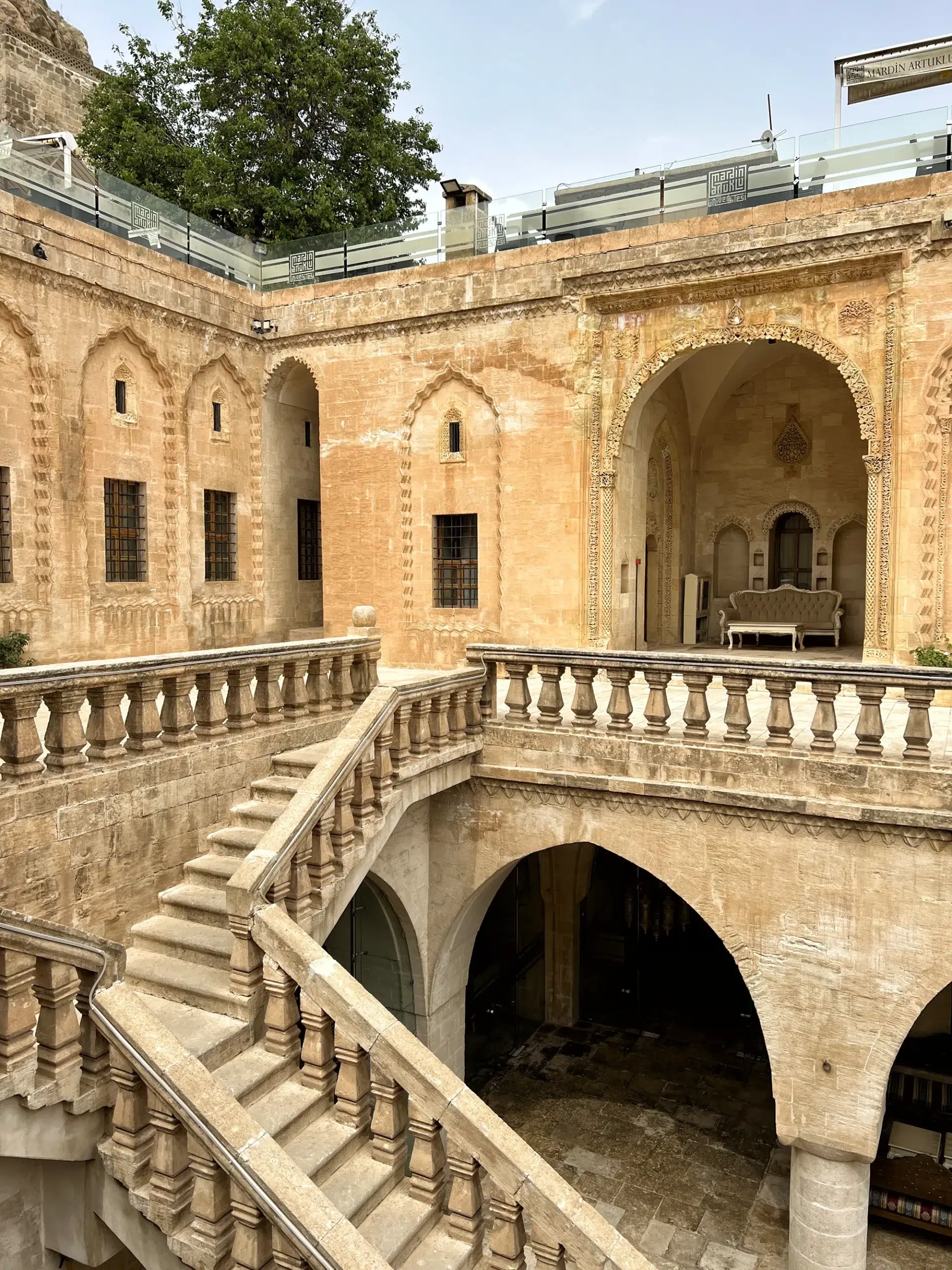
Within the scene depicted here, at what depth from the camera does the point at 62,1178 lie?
4617 millimetres

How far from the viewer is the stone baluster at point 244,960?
5117 mm

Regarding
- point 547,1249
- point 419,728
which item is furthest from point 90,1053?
point 419,728

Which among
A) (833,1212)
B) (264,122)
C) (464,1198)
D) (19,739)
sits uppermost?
(264,122)

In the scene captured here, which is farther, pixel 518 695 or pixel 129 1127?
pixel 518 695

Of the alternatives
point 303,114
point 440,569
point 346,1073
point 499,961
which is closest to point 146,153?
point 303,114

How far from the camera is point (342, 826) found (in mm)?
6402

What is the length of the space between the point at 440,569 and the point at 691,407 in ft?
18.9

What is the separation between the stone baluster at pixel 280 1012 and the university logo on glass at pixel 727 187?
1180cm

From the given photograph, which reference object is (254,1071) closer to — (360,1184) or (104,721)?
(360,1184)

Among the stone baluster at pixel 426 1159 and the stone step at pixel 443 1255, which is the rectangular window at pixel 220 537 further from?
the stone step at pixel 443 1255

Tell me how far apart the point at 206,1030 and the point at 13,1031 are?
1229 millimetres

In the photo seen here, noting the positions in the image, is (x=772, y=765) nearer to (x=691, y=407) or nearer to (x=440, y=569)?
(x=440, y=569)

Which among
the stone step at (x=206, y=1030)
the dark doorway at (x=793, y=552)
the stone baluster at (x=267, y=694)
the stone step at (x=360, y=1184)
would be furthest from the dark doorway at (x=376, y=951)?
the dark doorway at (x=793, y=552)

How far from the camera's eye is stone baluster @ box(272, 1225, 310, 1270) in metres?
3.63
